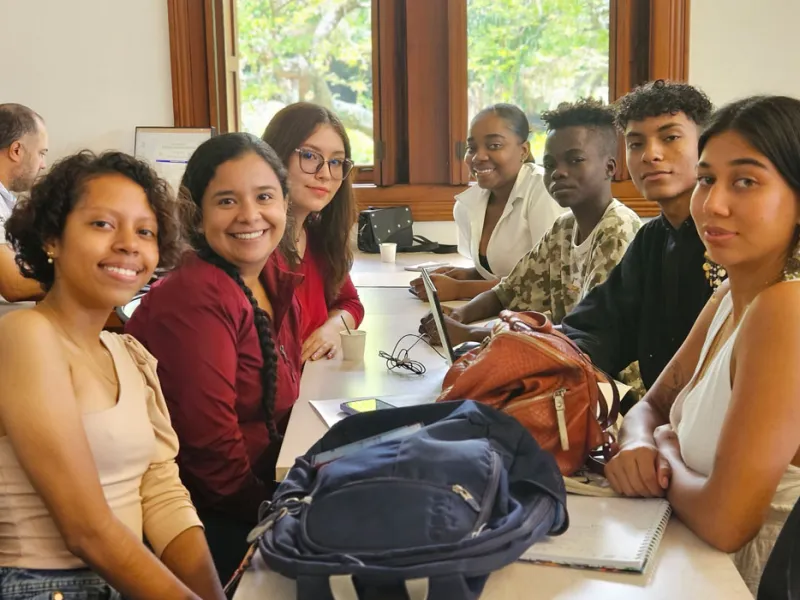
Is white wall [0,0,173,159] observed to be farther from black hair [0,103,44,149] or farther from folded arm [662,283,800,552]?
folded arm [662,283,800,552]

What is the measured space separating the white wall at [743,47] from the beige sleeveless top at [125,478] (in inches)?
136

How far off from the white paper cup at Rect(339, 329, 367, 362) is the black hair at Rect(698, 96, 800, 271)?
116cm

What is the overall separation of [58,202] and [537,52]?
10.9 feet

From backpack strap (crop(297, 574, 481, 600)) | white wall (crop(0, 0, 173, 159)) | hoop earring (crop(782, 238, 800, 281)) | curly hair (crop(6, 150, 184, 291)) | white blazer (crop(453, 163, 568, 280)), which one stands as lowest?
backpack strap (crop(297, 574, 481, 600))

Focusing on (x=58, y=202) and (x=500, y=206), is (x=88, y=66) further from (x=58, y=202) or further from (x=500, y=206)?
(x=58, y=202)

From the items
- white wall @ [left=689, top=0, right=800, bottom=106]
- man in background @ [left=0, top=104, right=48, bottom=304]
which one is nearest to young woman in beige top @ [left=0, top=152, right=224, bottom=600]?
man in background @ [left=0, top=104, right=48, bottom=304]

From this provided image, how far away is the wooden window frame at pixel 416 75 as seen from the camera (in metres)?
4.07

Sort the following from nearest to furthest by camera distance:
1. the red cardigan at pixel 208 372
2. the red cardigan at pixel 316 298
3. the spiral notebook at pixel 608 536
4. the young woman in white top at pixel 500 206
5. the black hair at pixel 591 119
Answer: the spiral notebook at pixel 608 536 < the red cardigan at pixel 208 372 < the red cardigan at pixel 316 298 < the black hair at pixel 591 119 < the young woman in white top at pixel 500 206

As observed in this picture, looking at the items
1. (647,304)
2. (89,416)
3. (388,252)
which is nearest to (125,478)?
(89,416)

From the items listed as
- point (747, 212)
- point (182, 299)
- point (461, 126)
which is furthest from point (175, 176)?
point (747, 212)

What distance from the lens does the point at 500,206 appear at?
3508 millimetres

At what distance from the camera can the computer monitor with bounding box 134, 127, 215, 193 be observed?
407cm

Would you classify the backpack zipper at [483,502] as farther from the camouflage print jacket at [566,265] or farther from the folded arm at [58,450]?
the camouflage print jacket at [566,265]

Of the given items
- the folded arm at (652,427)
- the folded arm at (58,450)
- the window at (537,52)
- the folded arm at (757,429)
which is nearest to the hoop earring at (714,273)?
the folded arm at (652,427)
